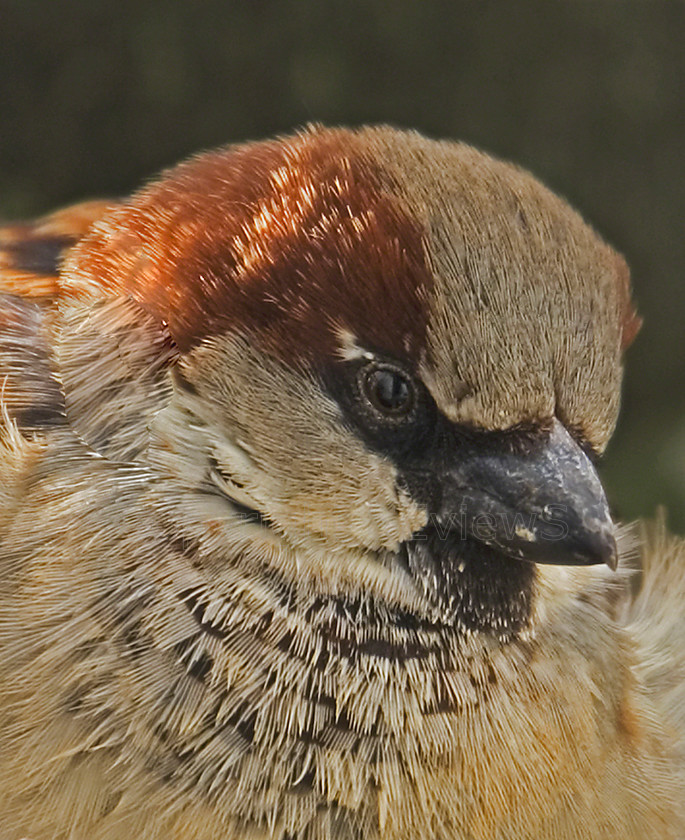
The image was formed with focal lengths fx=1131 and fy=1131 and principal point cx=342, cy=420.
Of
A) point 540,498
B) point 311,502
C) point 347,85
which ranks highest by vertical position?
point 347,85

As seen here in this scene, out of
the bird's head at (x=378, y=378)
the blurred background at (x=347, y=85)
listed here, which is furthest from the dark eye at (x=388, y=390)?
the blurred background at (x=347, y=85)

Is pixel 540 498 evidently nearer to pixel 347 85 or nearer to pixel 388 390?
pixel 388 390

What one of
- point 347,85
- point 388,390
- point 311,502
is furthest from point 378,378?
point 347,85

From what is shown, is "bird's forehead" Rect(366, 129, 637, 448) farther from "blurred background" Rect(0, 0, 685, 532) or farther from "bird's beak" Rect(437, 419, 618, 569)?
"blurred background" Rect(0, 0, 685, 532)

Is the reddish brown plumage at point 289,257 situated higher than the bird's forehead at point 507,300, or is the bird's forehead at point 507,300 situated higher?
the reddish brown plumage at point 289,257

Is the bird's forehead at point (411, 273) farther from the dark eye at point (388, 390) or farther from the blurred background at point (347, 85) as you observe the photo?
the blurred background at point (347, 85)

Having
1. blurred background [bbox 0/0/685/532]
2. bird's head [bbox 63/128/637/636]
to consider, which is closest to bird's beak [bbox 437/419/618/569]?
bird's head [bbox 63/128/637/636]
